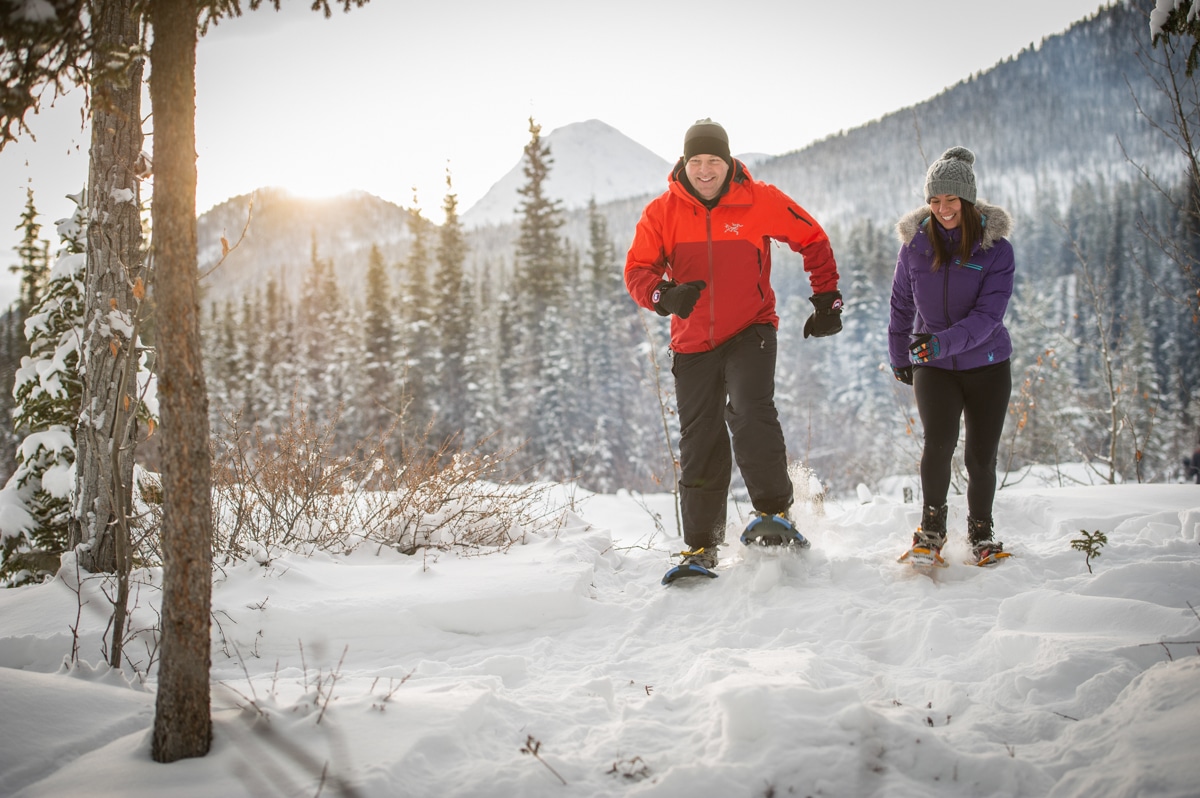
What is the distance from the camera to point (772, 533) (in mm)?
3314

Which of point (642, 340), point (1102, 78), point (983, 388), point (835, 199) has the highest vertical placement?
point (1102, 78)

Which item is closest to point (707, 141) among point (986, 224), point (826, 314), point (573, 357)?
point (826, 314)

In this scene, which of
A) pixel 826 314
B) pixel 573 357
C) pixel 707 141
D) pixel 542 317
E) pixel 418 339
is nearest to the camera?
pixel 707 141

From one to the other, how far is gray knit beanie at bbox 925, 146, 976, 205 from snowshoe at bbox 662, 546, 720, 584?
2319 millimetres

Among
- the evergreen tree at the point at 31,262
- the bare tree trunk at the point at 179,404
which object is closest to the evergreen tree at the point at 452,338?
the evergreen tree at the point at 31,262

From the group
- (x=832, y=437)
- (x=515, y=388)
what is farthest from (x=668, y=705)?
(x=832, y=437)

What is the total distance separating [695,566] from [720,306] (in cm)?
147

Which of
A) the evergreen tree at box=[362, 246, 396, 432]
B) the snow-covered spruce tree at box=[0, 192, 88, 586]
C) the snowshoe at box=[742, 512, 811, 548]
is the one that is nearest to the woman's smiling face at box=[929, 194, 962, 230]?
the snowshoe at box=[742, 512, 811, 548]

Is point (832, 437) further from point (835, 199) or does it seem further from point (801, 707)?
point (835, 199)

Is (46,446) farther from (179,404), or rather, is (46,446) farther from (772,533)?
(772,533)

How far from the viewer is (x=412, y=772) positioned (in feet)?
5.13

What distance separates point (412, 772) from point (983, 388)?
10.8 ft

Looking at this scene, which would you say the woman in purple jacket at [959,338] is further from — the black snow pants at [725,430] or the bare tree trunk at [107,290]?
the bare tree trunk at [107,290]

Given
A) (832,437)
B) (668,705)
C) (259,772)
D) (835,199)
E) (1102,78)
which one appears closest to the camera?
(259,772)
